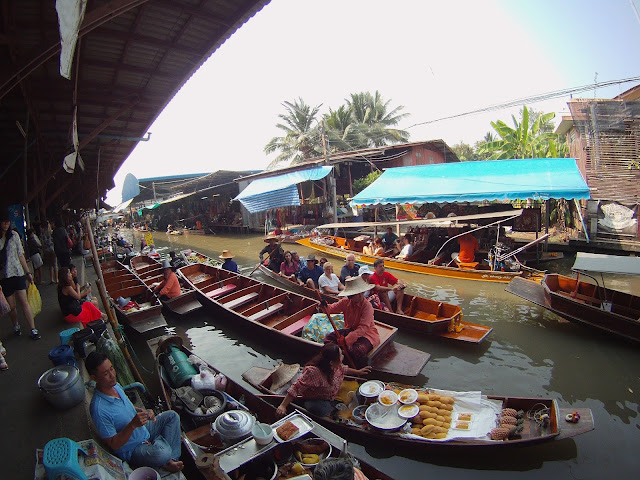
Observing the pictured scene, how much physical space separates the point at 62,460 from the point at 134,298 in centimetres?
780

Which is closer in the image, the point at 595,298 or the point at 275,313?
the point at 595,298

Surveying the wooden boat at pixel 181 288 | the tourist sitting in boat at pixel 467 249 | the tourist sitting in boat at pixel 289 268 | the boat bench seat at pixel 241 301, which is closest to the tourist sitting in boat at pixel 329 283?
the boat bench seat at pixel 241 301

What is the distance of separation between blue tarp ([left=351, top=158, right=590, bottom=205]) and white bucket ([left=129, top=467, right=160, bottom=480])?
1145cm

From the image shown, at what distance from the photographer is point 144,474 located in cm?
295

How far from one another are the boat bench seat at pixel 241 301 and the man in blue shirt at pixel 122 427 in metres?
5.01

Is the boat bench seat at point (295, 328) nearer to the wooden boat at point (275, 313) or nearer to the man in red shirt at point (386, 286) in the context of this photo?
the wooden boat at point (275, 313)

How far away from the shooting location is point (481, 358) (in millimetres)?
6559

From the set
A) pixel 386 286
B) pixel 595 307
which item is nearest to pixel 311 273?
pixel 386 286

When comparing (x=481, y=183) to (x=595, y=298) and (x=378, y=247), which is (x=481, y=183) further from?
(x=595, y=298)

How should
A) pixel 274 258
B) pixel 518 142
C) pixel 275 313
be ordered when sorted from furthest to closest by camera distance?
pixel 518 142 < pixel 274 258 < pixel 275 313

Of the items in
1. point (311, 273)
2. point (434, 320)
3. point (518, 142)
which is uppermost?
point (518, 142)

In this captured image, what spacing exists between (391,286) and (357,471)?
184 inches

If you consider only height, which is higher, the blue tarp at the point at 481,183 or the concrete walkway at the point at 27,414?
the blue tarp at the point at 481,183

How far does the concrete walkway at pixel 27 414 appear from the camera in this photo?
3.02 meters
